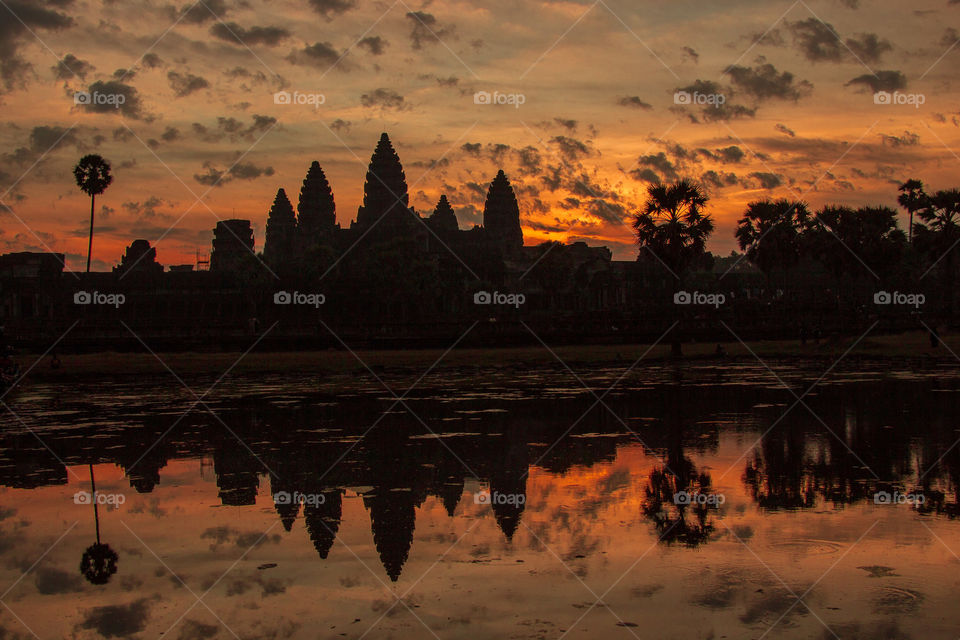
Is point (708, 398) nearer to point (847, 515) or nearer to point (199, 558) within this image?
point (847, 515)

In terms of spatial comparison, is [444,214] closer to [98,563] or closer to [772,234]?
[772,234]

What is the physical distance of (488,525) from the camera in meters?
9.72

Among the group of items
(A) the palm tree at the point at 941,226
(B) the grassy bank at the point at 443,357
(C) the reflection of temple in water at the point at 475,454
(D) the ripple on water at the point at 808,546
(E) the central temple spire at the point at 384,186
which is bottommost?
(D) the ripple on water at the point at 808,546

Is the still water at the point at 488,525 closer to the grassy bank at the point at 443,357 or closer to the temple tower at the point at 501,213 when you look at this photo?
the grassy bank at the point at 443,357

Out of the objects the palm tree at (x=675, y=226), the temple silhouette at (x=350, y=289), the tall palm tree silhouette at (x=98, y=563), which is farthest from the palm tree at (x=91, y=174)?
the tall palm tree silhouette at (x=98, y=563)

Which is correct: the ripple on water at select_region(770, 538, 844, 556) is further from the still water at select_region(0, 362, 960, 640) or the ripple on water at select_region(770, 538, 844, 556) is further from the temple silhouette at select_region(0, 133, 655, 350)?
the temple silhouette at select_region(0, 133, 655, 350)

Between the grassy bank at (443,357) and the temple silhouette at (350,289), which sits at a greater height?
the temple silhouette at (350,289)

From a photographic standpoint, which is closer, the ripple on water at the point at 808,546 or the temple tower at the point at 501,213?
the ripple on water at the point at 808,546

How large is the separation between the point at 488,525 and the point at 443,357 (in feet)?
112

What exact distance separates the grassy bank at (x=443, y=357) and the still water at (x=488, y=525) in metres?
18.2

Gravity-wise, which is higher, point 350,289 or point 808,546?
point 350,289

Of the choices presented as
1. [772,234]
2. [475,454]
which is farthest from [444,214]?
[475,454]

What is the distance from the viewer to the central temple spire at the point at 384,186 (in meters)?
161

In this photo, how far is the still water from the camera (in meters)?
6.98
